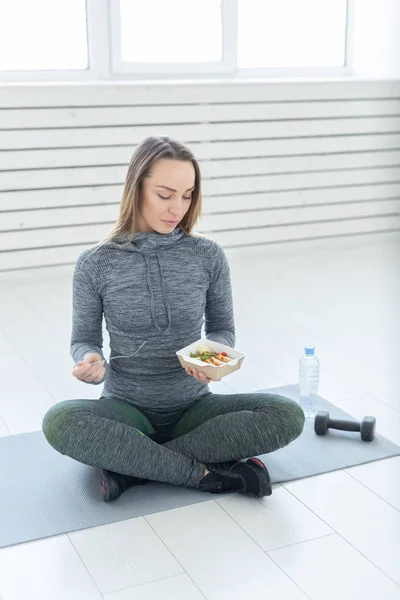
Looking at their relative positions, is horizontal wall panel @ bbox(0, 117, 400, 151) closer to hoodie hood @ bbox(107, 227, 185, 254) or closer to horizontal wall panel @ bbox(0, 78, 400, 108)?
horizontal wall panel @ bbox(0, 78, 400, 108)

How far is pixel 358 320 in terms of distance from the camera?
11.1 ft

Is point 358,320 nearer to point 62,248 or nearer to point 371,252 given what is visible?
point 371,252

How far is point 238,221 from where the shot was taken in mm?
4566

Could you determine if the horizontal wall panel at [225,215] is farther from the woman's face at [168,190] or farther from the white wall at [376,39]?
the woman's face at [168,190]

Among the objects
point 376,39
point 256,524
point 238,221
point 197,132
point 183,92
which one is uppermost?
point 376,39

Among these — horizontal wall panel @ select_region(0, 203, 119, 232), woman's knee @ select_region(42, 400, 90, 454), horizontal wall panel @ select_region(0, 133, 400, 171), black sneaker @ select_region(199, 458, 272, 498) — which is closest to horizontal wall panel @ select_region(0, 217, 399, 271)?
horizontal wall panel @ select_region(0, 203, 119, 232)

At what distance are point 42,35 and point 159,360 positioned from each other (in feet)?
8.83

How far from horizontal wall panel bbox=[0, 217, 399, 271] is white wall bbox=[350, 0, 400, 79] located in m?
0.84

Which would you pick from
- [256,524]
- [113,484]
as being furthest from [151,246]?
[256,524]

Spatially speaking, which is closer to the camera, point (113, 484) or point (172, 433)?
point (113, 484)

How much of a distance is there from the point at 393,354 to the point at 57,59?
7.69 ft

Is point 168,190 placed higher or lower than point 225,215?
higher

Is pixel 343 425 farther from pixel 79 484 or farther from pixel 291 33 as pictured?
pixel 291 33

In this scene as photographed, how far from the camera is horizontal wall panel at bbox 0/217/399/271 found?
4.14 meters
